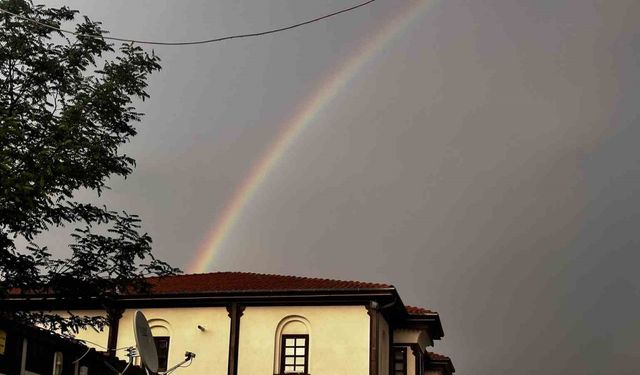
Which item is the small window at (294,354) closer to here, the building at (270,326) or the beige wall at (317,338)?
the building at (270,326)

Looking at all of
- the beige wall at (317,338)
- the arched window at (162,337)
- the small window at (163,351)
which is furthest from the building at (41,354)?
the arched window at (162,337)

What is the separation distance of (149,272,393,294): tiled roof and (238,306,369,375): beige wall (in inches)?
36.8

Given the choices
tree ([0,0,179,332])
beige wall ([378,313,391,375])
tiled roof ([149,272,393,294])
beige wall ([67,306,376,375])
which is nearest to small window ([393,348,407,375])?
beige wall ([378,313,391,375])

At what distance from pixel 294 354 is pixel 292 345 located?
353 mm

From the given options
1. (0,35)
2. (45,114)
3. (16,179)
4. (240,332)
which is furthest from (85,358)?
(240,332)

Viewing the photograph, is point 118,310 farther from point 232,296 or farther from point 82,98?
point 82,98

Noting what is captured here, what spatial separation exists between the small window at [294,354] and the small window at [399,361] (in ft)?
15.1

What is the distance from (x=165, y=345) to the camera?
33406 mm

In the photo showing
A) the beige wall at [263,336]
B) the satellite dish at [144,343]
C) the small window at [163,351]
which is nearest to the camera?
the satellite dish at [144,343]

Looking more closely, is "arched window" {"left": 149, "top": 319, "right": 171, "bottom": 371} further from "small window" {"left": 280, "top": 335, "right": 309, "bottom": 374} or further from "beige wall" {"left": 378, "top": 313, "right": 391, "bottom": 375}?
"beige wall" {"left": 378, "top": 313, "right": 391, "bottom": 375}

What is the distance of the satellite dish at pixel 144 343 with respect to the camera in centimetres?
1499

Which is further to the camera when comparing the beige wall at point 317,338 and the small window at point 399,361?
the small window at point 399,361

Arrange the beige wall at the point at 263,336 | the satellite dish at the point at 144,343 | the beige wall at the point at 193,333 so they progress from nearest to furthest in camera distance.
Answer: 1. the satellite dish at the point at 144,343
2. the beige wall at the point at 263,336
3. the beige wall at the point at 193,333

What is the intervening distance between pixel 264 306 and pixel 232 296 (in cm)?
130
